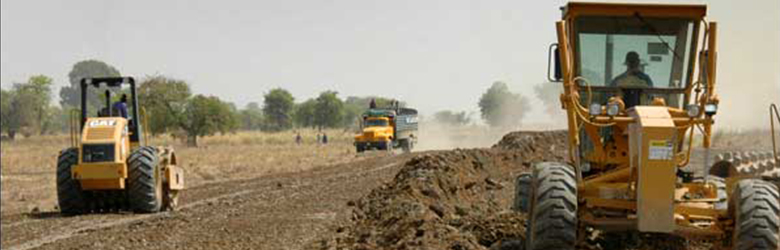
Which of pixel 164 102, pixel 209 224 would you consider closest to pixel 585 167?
pixel 209 224

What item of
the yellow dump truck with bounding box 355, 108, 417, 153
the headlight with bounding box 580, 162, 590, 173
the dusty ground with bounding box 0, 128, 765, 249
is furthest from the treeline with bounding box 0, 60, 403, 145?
the headlight with bounding box 580, 162, 590, 173

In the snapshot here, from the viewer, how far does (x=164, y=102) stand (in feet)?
213

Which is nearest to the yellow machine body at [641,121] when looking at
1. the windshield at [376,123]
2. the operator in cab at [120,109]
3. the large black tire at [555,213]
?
the large black tire at [555,213]

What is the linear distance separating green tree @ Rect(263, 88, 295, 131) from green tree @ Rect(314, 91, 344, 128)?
33.2ft

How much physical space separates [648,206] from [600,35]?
2595 mm

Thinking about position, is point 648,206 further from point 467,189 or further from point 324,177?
point 324,177

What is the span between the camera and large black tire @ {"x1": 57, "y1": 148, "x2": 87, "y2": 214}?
17.6 m

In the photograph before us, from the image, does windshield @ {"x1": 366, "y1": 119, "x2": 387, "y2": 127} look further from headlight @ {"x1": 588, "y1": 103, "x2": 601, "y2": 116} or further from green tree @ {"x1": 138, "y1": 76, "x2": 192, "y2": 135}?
headlight @ {"x1": 588, "y1": 103, "x2": 601, "y2": 116}

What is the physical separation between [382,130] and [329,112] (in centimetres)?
3923

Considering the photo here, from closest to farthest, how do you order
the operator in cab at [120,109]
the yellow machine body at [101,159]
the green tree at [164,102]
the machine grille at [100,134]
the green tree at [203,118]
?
the yellow machine body at [101,159] < the machine grille at [100,134] < the operator in cab at [120,109] < the green tree at [164,102] < the green tree at [203,118]

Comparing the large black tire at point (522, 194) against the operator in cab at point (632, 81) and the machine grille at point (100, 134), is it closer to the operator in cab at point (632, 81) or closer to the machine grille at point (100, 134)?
the operator in cab at point (632, 81)

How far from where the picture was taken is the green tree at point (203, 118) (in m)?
72.6

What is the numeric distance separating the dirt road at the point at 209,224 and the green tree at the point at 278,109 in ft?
262

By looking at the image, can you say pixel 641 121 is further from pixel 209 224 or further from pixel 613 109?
pixel 209 224
